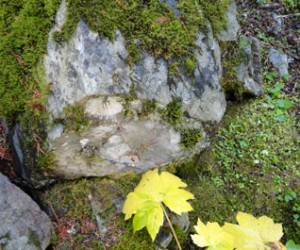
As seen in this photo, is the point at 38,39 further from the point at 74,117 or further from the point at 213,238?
the point at 213,238

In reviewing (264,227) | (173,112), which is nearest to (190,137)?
(173,112)

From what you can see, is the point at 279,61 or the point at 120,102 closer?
the point at 120,102

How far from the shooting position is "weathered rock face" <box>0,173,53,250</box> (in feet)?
8.20

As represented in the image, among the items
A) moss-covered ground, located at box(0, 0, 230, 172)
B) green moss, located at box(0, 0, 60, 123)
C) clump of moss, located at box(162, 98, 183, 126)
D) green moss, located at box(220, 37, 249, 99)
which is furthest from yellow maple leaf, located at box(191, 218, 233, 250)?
green moss, located at box(220, 37, 249, 99)

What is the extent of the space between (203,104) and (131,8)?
1004 millimetres

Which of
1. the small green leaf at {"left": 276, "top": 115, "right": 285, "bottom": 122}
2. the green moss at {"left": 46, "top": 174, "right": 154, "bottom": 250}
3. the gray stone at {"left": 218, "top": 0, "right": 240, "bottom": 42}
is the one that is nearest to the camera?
the green moss at {"left": 46, "top": 174, "right": 154, "bottom": 250}

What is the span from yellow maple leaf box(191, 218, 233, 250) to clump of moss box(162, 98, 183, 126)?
0.95 m

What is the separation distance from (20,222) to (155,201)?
39.5 inches

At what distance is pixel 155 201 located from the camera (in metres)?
2.33

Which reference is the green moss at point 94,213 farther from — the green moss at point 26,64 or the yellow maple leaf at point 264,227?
the yellow maple leaf at point 264,227

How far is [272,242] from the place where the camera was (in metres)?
2.27

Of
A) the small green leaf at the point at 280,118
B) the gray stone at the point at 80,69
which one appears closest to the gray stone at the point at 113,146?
the gray stone at the point at 80,69

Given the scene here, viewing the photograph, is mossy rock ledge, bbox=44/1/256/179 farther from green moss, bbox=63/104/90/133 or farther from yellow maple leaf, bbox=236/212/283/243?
yellow maple leaf, bbox=236/212/283/243

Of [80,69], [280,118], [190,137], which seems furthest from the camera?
[280,118]
